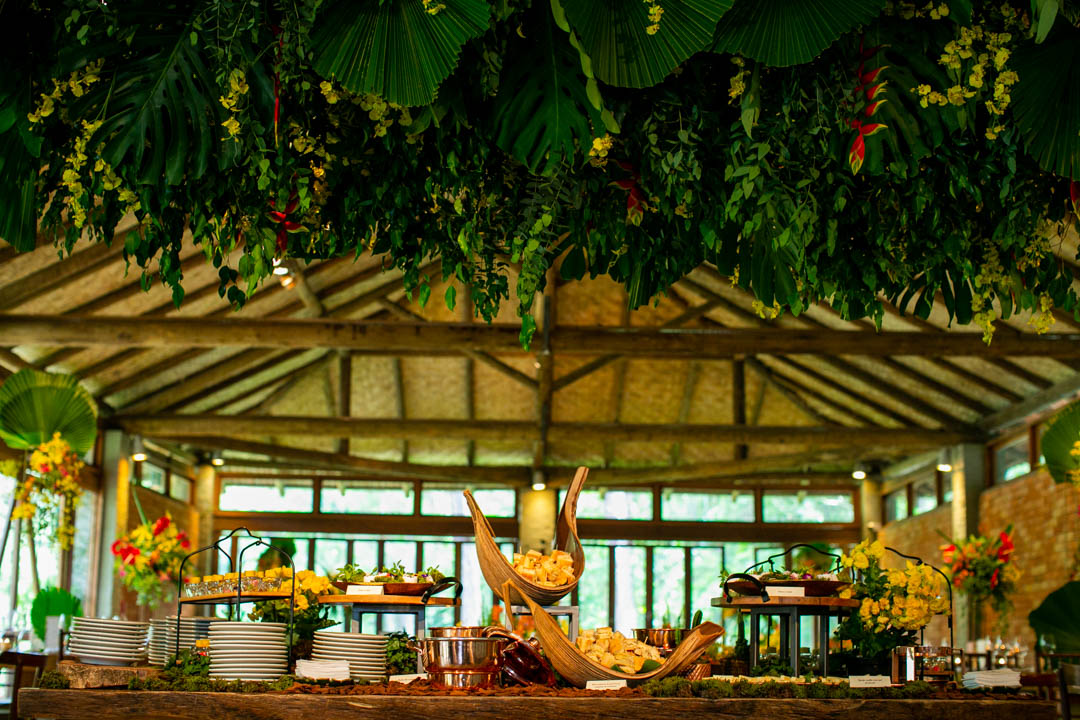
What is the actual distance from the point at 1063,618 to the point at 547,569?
654cm

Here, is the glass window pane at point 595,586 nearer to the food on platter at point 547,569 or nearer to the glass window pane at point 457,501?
the glass window pane at point 457,501

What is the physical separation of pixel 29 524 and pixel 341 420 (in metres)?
3.92

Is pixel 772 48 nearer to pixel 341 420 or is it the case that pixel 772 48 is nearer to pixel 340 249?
pixel 340 249

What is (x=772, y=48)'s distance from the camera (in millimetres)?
2482

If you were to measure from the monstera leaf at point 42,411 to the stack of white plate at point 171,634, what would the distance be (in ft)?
19.8

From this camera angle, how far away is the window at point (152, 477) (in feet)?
49.5

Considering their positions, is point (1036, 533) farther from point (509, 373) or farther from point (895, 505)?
point (509, 373)

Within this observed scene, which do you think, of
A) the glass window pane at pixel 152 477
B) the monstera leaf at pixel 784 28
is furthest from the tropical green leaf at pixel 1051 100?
the glass window pane at pixel 152 477

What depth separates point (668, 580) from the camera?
17.0 metres

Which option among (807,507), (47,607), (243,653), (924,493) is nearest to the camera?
(243,653)

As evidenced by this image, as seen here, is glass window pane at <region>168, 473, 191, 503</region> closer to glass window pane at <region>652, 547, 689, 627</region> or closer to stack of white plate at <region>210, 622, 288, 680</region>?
glass window pane at <region>652, 547, 689, 627</region>

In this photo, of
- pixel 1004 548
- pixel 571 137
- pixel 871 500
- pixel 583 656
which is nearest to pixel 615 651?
pixel 583 656

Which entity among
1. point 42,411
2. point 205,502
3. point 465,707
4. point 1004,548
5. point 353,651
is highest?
point 42,411

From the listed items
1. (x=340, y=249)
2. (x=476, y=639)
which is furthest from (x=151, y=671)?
(x=340, y=249)
